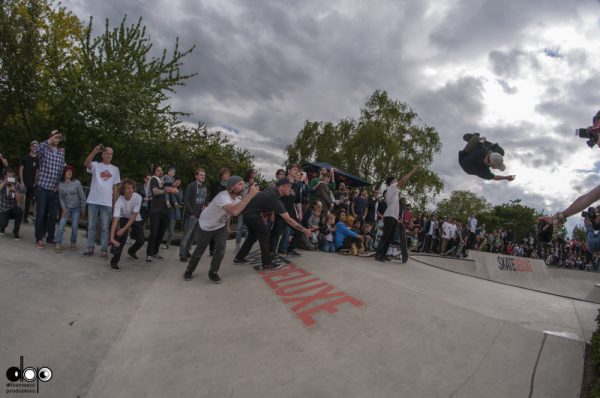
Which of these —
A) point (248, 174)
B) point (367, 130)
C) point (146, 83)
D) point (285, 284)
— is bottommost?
point (285, 284)

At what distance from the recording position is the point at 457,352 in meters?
2.98

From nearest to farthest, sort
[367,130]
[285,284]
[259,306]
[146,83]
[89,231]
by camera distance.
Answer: [259,306]
[285,284]
[89,231]
[146,83]
[367,130]

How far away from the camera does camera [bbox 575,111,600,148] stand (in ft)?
9.56

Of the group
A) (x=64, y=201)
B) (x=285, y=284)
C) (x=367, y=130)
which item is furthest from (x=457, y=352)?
(x=367, y=130)

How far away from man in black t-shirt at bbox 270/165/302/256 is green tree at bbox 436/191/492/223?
7758cm

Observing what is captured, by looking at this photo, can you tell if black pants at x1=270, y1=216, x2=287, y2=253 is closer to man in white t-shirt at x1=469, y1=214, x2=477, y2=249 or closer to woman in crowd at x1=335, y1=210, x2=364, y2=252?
woman in crowd at x1=335, y1=210, x2=364, y2=252

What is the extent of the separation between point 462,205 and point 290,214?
82932 millimetres

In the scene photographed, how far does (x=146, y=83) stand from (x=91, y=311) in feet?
41.6

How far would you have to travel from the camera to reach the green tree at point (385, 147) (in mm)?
28234

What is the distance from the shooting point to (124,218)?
19.3 feet

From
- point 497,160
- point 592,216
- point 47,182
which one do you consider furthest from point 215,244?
point 592,216

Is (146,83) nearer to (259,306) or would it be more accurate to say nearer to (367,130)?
(259,306)

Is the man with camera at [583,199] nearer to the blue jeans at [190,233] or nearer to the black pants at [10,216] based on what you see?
the blue jeans at [190,233]

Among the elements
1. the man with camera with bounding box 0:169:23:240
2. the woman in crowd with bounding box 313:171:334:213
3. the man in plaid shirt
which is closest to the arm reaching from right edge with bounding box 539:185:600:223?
the woman in crowd with bounding box 313:171:334:213
